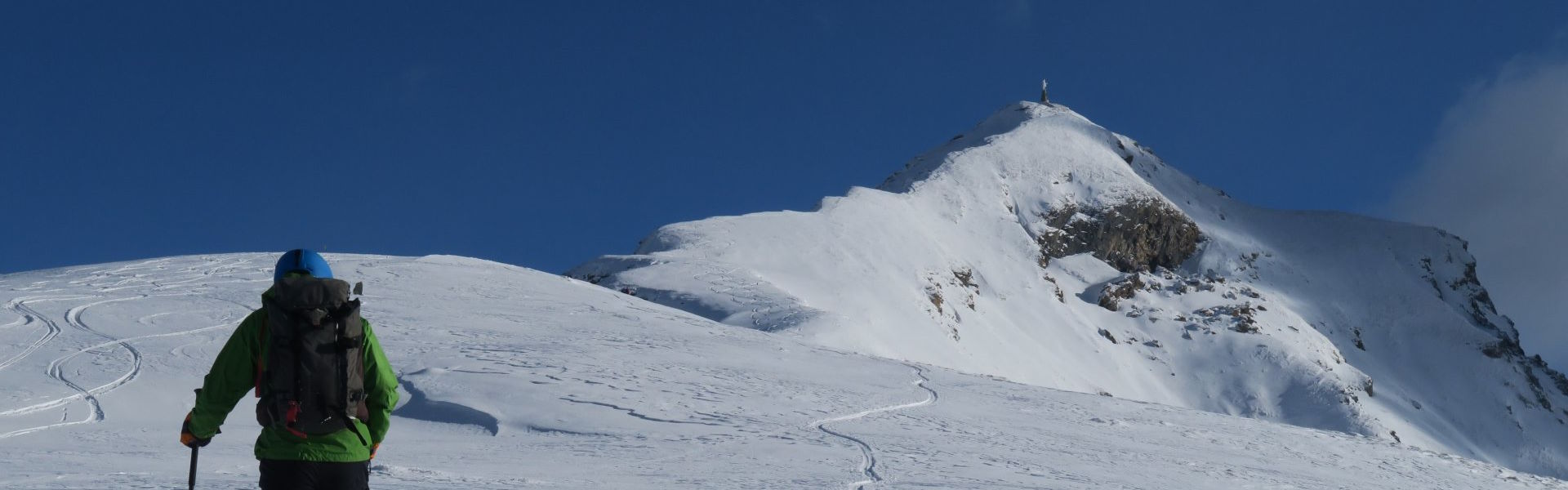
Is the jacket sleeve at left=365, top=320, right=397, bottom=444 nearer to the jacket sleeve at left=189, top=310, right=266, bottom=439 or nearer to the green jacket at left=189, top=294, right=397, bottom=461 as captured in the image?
the green jacket at left=189, top=294, right=397, bottom=461

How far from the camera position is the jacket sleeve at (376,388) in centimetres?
492

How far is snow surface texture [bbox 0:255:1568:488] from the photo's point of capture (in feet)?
35.0

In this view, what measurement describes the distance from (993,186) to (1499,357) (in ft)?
115

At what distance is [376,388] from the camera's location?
4941 millimetres

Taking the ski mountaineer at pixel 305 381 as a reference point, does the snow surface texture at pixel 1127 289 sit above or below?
above

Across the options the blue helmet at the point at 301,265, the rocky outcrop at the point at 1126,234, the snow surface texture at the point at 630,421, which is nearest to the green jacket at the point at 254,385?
the blue helmet at the point at 301,265

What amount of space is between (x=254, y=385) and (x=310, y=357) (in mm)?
438

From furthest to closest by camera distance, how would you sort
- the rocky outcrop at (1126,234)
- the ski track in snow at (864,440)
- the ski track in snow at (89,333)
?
the rocky outcrop at (1126,234) < the ski track in snow at (89,333) < the ski track in snow at (864,440)

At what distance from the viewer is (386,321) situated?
2234 centimetres

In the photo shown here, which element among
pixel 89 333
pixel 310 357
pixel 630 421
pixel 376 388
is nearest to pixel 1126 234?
pixel 89 333

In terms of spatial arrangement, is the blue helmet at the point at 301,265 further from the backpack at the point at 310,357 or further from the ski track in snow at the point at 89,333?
the ski track in snow at the point at 89,333

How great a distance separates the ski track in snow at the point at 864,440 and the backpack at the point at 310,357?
5.86 metres

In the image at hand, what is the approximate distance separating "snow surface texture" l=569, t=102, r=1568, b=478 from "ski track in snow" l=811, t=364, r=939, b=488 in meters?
21.8

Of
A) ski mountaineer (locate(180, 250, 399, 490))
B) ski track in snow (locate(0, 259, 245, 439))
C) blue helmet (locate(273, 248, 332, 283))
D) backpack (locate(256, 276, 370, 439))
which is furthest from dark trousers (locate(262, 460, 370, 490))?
ski track in snow (locate(0, 259, 245, 439))
